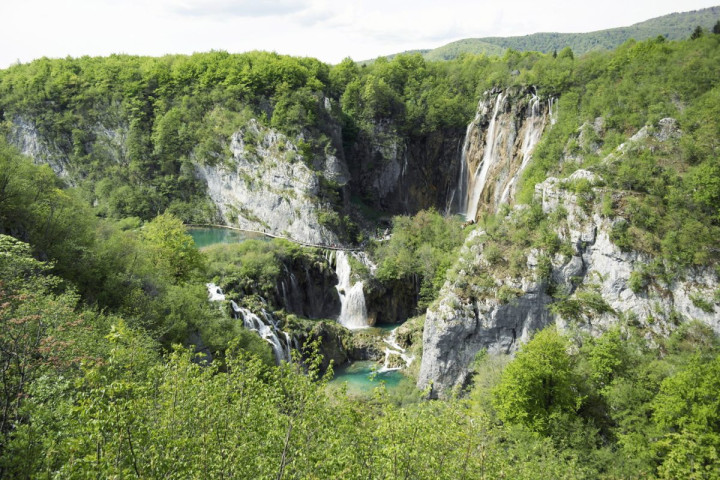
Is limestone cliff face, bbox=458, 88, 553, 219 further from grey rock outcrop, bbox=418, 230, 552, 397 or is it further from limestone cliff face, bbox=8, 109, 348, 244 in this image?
grey rock outcrop, bbox=418, 230, 552, 397

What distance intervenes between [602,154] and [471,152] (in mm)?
25805

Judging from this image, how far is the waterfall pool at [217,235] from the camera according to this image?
55.4 meters

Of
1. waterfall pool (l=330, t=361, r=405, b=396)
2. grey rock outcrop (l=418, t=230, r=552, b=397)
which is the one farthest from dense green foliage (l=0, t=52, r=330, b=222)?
grey rock outcrop (l=418, t=230, r=552, b=397)

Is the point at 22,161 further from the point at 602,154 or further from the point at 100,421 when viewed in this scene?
the point at 602,154

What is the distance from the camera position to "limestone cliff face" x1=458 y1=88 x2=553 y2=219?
50281 millimetres

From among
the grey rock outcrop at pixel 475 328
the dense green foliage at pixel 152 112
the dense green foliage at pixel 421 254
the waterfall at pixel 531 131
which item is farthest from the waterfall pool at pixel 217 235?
the grey rock outcrop at pixel 475 328

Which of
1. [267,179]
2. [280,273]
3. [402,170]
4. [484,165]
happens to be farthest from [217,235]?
[484,165]

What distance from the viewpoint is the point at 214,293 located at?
32.5 meters

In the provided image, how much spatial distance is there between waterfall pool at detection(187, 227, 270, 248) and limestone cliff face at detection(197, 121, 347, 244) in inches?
65.9

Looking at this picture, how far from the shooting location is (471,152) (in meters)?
60.8

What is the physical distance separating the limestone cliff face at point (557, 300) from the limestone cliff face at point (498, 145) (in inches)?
646

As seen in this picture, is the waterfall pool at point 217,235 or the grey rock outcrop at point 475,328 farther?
the waterfall pool at point 217,235

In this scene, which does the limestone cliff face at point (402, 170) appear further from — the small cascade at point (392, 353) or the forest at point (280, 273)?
the small cascade at point (392, 353)

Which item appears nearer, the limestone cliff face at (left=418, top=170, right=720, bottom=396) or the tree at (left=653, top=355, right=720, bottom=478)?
the tree at (left=653, top=355, right=720, bottom=478)
